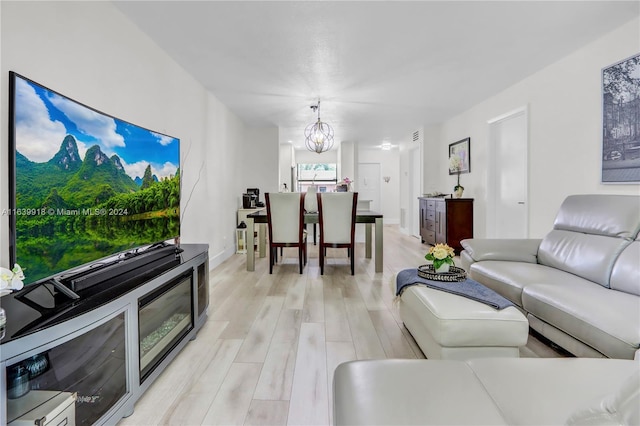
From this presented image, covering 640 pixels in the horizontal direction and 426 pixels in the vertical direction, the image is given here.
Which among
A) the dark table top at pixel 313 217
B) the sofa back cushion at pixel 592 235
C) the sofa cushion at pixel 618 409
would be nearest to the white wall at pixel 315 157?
the dark table top at pixel 313 217

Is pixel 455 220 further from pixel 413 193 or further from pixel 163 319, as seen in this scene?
pixel 163 319

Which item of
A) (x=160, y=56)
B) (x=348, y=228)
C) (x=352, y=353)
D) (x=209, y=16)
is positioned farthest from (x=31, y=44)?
(x=348, y=228)

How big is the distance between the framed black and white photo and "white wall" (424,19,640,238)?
0.24 ft

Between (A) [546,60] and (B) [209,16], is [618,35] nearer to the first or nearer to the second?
(A) [546,60]

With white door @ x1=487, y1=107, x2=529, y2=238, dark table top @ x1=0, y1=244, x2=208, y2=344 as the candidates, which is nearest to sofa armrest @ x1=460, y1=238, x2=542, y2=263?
white door @ x1=487, y1=107, x2=529, y2=238

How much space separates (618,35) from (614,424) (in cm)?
367

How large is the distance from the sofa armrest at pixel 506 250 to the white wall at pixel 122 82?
2.98 meters

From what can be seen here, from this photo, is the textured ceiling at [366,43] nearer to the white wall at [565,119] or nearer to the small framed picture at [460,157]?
the white wall at [565,119]

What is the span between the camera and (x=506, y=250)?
2902 millimetres

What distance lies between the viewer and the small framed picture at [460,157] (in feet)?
18.2

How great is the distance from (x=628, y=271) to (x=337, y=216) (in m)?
2.66

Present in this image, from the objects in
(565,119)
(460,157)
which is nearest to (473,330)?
(565,119)

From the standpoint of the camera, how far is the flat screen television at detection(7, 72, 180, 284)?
1.25 meters

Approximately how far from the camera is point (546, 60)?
3443 millimetres
